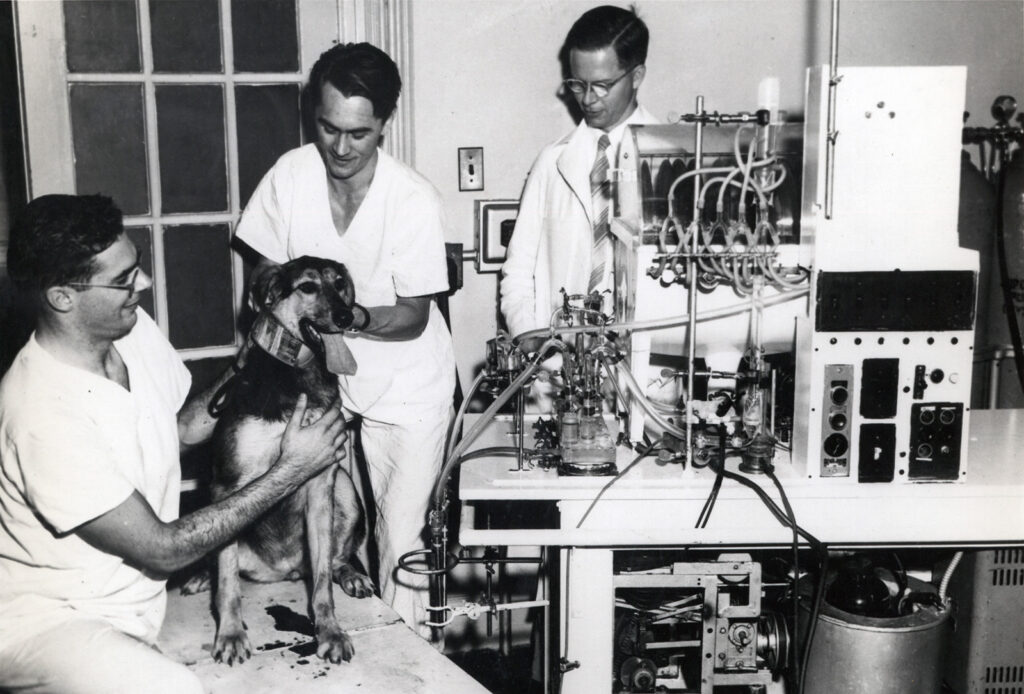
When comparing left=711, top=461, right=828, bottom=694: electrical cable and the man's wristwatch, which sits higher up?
the man's wristwatch

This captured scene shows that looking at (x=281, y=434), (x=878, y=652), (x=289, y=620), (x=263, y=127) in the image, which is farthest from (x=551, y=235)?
(x=878, y=652)


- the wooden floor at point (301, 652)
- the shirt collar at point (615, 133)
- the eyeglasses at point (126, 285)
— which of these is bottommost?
the wooden floor at point (301, 652)

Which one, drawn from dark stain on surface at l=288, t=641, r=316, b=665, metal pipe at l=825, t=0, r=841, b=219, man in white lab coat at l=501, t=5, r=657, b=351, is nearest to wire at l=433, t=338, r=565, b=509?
dark stain on surface at l=288, t=641, r=316, b=665

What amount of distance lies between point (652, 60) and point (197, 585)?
7.37 ft

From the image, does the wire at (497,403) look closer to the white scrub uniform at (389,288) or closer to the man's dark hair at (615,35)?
the white scrub uniform at (389,288)

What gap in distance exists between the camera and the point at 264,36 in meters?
2.94

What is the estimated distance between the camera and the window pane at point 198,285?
291 cm

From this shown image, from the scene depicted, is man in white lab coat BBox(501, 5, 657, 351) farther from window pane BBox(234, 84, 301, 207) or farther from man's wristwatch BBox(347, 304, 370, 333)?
window pane BBox(234, 84, 301, 207)

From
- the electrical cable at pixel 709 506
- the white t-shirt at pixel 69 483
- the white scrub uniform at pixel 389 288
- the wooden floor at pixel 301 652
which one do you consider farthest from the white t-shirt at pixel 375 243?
the electrical cable at pixel 709 506

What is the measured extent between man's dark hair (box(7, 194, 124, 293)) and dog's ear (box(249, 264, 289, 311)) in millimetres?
474

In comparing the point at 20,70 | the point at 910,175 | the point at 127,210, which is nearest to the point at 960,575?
the point at 910,175

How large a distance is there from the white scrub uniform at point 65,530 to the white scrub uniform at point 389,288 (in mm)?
839

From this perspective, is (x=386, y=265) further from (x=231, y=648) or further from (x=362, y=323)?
(x=231, y=648)

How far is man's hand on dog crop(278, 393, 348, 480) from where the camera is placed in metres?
2.10
